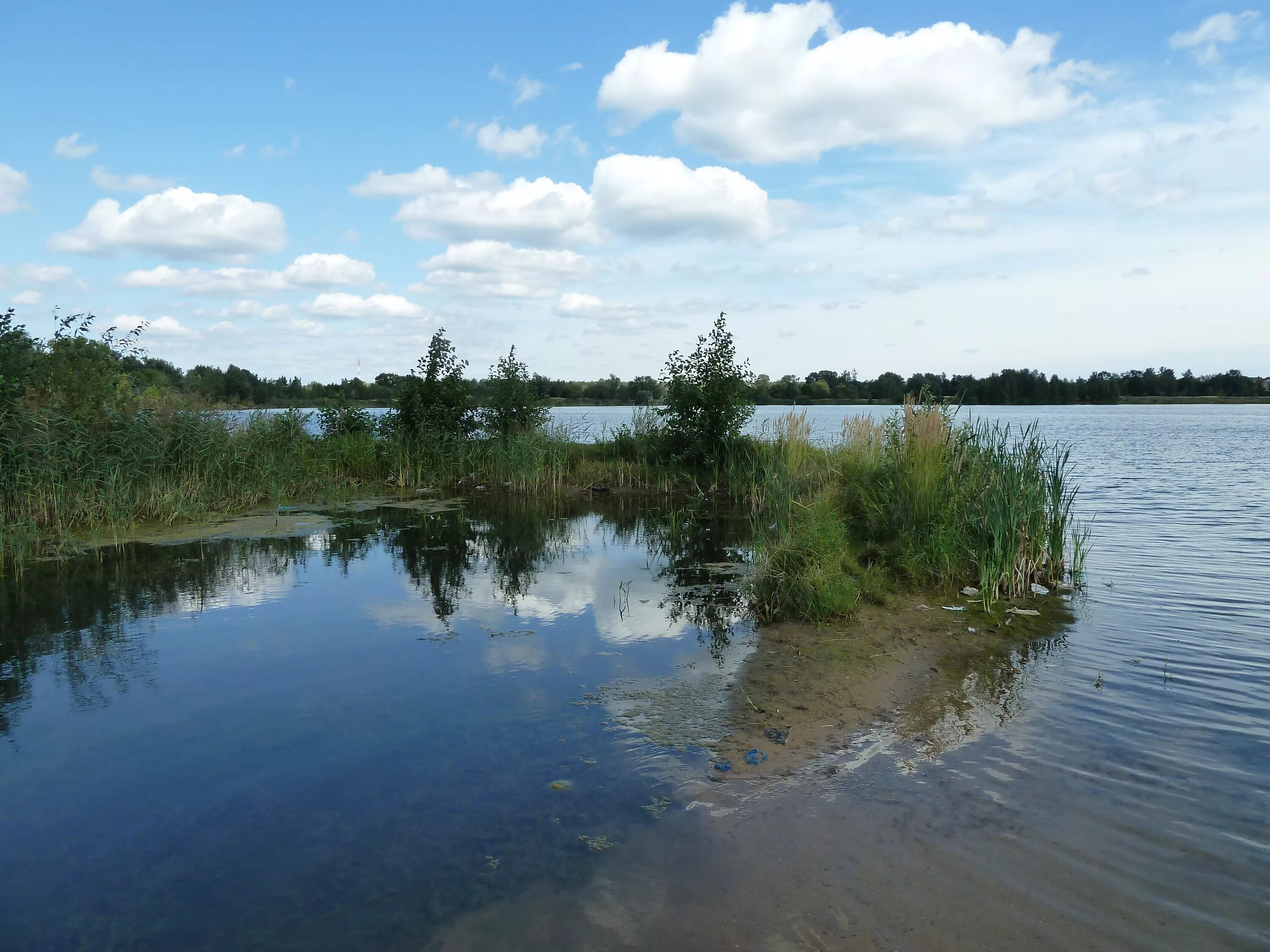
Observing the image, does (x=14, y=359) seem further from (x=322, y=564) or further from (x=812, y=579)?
(x=812, y=579)

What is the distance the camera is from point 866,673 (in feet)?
21.9

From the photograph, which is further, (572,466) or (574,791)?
(572,466)

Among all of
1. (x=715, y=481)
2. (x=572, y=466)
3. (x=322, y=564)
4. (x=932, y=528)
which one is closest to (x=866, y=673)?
(x=932, y=528)

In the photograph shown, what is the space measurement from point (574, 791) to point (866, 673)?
3.17 meters

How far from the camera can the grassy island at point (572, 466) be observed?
9.34 meters

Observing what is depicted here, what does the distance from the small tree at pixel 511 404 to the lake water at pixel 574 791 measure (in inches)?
516

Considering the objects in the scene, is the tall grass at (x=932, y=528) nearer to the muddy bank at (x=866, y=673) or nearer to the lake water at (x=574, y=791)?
the muddy bank at (x=866, y=673)

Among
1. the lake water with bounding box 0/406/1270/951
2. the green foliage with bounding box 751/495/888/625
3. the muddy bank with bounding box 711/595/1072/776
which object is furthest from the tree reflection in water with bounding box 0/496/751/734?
the muddy bank with bounding box 711/595/1072/776

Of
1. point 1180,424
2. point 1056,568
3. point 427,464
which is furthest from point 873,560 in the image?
point 1180,424

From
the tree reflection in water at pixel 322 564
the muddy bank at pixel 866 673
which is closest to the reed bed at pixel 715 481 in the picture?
the muddy bank at pixel 866 673

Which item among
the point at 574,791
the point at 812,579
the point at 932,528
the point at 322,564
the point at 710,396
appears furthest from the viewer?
the point at 710,396

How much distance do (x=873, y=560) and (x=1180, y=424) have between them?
5088 cm

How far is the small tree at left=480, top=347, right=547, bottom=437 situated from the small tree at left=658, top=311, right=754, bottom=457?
4536 mm

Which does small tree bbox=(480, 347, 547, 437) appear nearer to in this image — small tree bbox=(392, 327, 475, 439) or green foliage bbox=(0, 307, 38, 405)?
small tree bbox=(392, 327, 475, 439)
